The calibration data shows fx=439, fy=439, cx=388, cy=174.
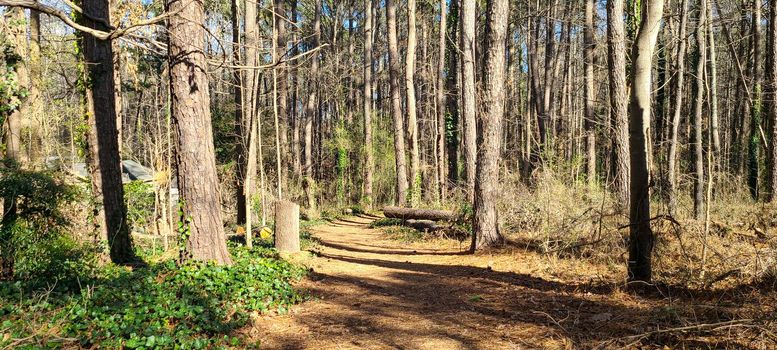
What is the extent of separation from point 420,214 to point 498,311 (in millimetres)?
8305

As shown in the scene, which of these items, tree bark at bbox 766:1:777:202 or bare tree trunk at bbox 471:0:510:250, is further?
tree bark at bbox 766:1:777:202

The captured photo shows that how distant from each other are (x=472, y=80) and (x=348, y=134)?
46.3ft

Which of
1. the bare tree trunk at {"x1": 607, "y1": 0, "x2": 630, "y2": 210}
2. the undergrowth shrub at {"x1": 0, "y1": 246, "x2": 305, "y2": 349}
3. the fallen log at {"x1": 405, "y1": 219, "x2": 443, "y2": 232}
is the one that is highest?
the bare tree trunk at {"x1": 607, "y1": 0, "x2": 630, "y2": 210}

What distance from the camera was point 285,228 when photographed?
891 cm

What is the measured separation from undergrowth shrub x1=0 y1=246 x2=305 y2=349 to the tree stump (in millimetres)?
2451

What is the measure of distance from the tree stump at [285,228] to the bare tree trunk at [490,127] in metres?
3.73

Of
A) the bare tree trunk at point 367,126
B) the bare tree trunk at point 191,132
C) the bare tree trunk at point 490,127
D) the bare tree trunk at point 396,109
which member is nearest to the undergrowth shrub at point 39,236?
the bare tree trunk at point 191,132

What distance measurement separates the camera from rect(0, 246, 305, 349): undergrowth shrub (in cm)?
387

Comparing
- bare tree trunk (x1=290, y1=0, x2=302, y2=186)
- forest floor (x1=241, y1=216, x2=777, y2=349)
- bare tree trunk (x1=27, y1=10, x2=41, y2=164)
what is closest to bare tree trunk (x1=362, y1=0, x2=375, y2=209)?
bare tree trunk (x1=290, y1=0, x2=302, y2=186)

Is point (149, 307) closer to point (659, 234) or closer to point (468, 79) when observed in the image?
point (659, 234)

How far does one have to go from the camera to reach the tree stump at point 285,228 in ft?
29.3

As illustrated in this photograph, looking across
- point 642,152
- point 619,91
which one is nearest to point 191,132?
point 642,152

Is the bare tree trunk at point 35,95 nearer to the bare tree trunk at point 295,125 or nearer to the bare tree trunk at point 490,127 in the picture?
the bare tree trunk at point 295,125

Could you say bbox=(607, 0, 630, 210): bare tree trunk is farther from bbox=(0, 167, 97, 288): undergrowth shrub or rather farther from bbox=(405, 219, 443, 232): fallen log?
bbox=(0, 167, 97, 288): undergrowth shrub
